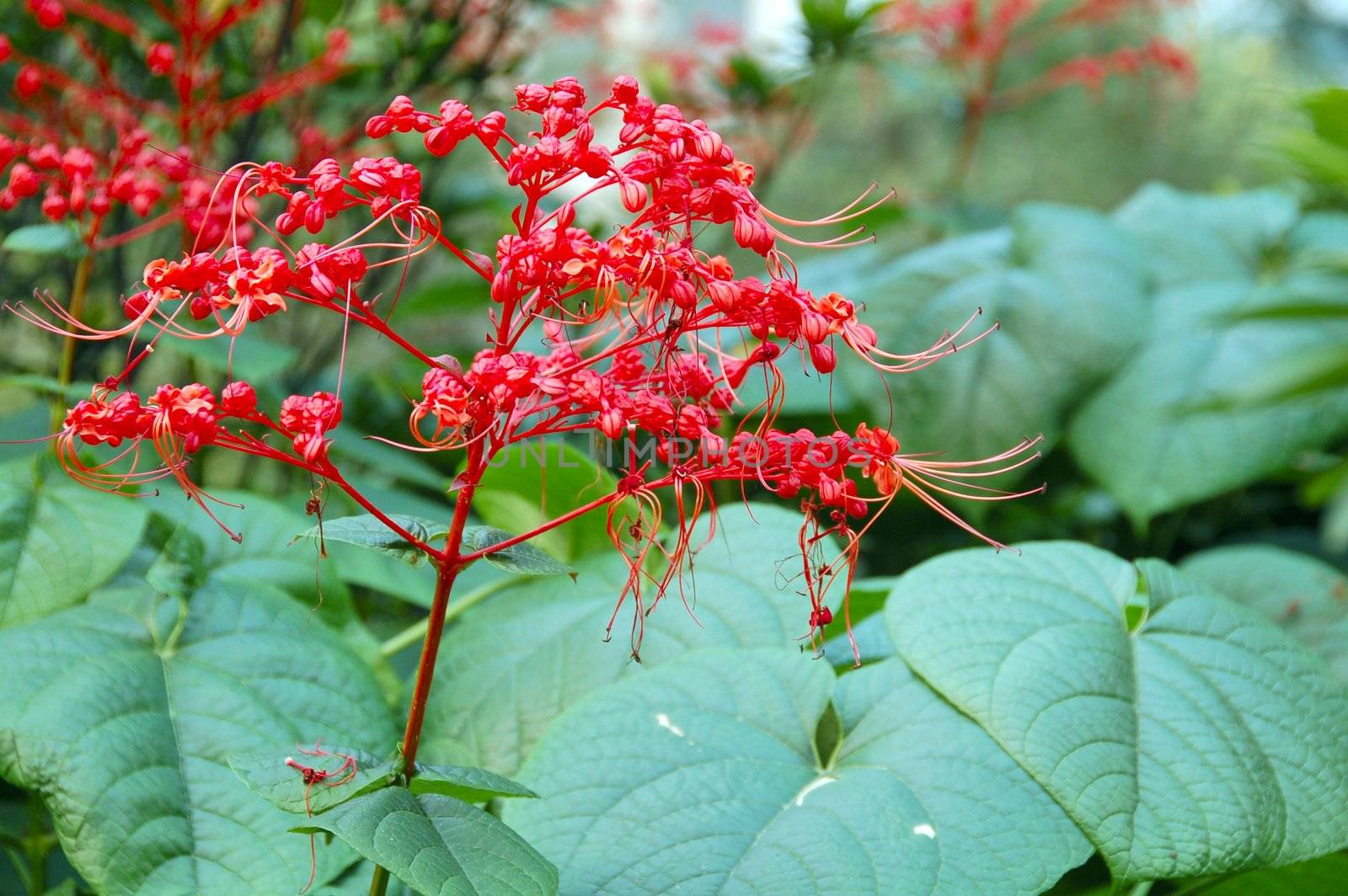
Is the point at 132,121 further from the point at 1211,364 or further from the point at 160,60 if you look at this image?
the point at 1211,364

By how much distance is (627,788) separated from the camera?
2.69ft

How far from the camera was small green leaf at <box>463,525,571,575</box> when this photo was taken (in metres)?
0.66

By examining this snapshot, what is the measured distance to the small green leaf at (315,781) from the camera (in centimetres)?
64

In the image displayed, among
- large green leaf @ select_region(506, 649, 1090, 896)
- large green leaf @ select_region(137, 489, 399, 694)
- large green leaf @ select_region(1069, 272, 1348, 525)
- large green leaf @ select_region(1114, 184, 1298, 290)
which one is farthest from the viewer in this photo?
large green leaf @ select_region(1114, 184, 1298, 290)

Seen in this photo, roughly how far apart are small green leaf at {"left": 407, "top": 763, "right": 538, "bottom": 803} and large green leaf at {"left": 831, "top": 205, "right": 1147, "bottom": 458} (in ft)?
2.99

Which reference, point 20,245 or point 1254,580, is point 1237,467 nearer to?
point 1254,580

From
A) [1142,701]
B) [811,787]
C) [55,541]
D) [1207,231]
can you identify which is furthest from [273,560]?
[1207,231]

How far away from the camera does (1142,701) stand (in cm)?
86

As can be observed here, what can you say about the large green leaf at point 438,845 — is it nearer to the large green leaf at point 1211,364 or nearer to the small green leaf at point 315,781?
the small green leaf at point 315,781

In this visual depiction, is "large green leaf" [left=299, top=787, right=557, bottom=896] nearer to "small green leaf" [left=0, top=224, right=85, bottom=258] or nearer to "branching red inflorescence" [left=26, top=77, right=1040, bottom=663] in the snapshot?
"branching red inflorescence" [left=26, top=77, right=1040, bottom=663]

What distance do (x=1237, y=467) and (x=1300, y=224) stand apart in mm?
644

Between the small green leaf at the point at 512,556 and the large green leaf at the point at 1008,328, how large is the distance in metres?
0.88

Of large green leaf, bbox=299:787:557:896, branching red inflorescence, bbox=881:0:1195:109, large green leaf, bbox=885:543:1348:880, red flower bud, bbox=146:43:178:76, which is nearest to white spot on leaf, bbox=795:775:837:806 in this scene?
large green leaf, bbox=885:543:1348:880

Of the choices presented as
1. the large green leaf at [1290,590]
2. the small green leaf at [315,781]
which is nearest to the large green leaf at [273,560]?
the small green leaf at [315,781]
